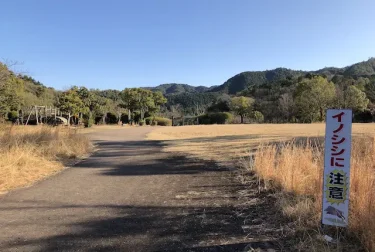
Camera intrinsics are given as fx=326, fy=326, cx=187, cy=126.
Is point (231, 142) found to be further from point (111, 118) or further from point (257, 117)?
point (257, 117)

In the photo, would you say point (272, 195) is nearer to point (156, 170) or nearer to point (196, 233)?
point (196, 233)

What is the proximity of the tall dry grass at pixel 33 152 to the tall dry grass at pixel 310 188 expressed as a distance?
4.98m

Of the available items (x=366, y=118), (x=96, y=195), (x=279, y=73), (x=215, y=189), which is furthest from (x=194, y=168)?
(x=279, y=73)

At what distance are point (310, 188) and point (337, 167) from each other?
161 centimetres

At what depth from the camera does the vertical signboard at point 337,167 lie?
330 centimetres

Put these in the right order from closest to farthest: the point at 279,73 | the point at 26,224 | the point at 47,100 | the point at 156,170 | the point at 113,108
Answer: the point at 26,224
the point at 156,170
the point at 47,100
the point at 113,108
the point at 279,73

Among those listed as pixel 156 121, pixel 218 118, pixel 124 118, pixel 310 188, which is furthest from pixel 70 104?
pixel 310 188

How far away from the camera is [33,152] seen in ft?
29.3

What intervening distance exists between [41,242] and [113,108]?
168ft

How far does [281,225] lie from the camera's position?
3.91 metres

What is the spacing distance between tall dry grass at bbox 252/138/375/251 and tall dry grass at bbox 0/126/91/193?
4982 millimetres

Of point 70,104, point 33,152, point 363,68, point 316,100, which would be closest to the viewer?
point 33,152

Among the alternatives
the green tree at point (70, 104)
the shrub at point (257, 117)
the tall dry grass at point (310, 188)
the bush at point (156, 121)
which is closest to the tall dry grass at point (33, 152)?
the tall dry grass at point (310, 188)

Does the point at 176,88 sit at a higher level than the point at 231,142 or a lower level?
higher
